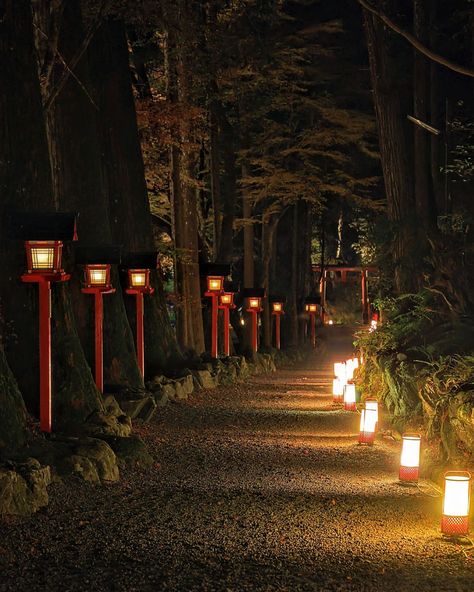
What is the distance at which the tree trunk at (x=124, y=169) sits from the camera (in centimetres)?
2167

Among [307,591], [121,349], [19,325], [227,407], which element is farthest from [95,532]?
[227,407]

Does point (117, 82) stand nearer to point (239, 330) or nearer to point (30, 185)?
point (30, 185)

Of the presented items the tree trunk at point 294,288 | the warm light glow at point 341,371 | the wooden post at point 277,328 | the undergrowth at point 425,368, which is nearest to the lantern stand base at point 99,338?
the undergrowth at point 425,368

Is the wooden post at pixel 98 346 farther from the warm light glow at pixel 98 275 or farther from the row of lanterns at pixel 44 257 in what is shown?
the row of lanterns at pixel 44 257

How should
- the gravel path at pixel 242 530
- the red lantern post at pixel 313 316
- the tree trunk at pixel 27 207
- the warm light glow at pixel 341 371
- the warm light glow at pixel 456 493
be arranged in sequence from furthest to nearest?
the red lantern post at pixel 313 316, the warm light glow at pixel 341 371, the tree trunk at pixel 27 207, the warm light glow at pixel 456 493, the gravel path at pixel 242 530

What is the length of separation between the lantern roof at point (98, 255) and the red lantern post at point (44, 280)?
13.6ft

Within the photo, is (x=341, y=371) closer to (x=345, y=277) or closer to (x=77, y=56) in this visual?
(x=77, y=56)

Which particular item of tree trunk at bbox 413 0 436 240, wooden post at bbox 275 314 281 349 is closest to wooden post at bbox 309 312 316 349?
wooden post at bbox 275 314 281 349

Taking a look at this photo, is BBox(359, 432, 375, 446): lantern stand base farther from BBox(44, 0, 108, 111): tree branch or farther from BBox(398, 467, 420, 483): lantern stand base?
BBox(44, 0, 108, 111): tree branch

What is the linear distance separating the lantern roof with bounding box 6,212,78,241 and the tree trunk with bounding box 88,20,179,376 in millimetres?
9167

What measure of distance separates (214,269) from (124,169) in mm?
7578

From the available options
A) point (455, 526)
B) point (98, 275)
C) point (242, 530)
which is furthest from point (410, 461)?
point (98, 275)

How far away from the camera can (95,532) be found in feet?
27.8

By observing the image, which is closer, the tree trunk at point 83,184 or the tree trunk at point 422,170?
the tree trunk at point 83,184
